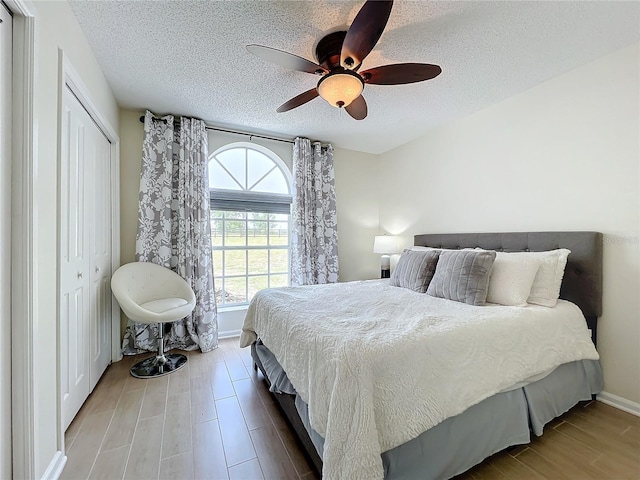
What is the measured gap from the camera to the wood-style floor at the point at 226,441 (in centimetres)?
140

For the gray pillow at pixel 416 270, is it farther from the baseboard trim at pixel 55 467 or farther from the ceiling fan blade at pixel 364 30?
the baseboard trim at pixel 55 467

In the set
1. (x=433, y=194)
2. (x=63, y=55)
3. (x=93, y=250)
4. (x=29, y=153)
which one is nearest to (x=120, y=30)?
(x=63, y=55)

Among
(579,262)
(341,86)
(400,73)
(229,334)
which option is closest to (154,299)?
(229,334)

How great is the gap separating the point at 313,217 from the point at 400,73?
2.24 metres

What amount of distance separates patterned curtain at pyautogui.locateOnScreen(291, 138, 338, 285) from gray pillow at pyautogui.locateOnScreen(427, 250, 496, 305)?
5.68 feet

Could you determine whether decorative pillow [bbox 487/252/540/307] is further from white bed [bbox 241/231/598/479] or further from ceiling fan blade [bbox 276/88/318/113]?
ceiling fan blade [bbox 276/88/318/113]

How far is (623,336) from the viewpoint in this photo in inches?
75.7

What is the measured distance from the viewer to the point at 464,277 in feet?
6.72

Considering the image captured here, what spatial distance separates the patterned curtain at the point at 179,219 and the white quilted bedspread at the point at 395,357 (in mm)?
1343

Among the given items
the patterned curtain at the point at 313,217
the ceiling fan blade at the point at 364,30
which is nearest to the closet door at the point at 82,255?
the ceiling fan blade at the point at 364,30

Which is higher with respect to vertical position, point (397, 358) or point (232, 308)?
point (397, 358)

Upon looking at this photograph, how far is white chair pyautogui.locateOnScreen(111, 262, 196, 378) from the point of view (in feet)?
7.60

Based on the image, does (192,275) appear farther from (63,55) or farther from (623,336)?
(623,336)

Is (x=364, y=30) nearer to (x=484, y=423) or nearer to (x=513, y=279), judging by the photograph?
(x=513, y=279)
